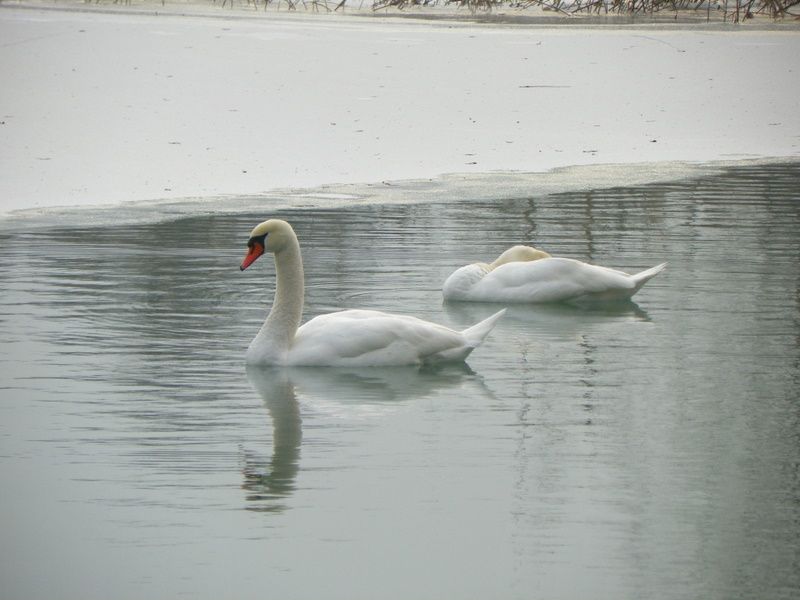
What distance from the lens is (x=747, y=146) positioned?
17.5 meters

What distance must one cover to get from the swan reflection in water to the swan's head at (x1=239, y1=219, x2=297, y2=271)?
62 cm

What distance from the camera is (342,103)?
18.6m

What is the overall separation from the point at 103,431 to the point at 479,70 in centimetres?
1536

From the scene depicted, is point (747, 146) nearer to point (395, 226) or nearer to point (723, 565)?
point (395, 226)

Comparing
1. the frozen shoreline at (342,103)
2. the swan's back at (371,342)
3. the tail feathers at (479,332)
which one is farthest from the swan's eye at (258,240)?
the frozen shoreline at (342,103)

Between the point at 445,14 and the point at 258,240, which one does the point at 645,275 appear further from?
the point at 445,14

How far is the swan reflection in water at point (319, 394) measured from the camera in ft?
19.1

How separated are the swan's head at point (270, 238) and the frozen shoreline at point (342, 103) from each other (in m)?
5.35

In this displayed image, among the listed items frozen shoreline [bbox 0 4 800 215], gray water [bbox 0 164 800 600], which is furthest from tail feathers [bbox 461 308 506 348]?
frozen shoreline [bbox 0 4 800 215]

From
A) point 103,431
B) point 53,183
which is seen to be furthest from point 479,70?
point 103,431

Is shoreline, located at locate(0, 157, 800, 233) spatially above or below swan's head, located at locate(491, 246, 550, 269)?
below

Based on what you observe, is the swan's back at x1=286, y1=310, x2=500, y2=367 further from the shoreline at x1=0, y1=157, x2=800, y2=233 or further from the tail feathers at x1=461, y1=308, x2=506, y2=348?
the shoreline at x1=0, y1=157, x2=800, y2=233

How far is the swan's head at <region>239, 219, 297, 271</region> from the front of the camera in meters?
7.75

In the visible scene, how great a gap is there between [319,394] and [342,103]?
468 inches
